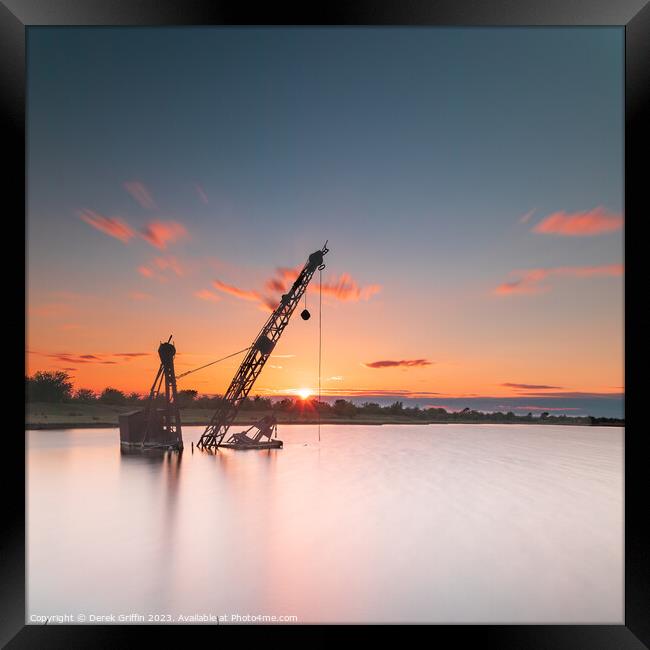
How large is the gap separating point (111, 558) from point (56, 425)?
4915 cm

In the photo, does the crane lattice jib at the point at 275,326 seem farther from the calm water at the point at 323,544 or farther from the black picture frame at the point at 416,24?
the black picture frame at the point at 416,24

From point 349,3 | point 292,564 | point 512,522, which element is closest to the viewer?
point 349,3

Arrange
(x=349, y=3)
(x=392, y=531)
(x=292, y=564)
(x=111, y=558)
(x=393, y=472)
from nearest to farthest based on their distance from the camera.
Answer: (x=349, y=3) < (x=292, y=564) < (x=111, y=558) < (x=392, y=531) < (x=393, y=472)

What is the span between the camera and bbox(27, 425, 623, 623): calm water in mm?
6043

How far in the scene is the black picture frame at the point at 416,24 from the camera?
3.43m

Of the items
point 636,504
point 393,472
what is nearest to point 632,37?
point 636,504

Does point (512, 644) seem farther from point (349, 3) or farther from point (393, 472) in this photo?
point (393, 472)

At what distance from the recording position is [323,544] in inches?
351

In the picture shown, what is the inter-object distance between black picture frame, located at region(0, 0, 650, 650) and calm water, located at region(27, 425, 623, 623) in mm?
649

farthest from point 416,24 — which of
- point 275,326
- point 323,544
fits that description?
point 275,326

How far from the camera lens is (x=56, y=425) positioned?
51156mm

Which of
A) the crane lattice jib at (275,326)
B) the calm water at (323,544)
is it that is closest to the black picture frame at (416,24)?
the calm water at (323,544)

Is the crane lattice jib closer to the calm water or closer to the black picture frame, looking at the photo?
the calm water

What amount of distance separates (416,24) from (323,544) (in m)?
7.89
